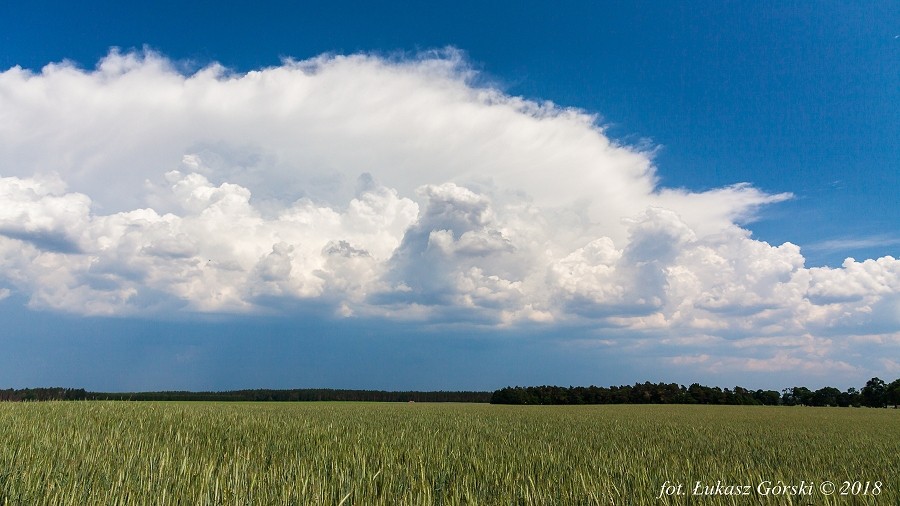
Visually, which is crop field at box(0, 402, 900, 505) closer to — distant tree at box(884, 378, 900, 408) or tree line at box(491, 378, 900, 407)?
tree line at box(491, 378, 900, 407)

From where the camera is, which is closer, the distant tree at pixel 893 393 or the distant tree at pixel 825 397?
the distant tree at pixel 893 393

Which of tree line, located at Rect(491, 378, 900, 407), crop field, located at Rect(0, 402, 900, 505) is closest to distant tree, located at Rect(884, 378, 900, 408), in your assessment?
tree line, located at Rect(491, 378, 900, 407)

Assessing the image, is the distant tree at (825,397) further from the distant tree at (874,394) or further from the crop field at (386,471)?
→ the crop field at (386,471)

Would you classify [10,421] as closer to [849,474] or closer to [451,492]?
[451,492]

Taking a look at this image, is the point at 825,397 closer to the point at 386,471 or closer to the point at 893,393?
the point at 893,393

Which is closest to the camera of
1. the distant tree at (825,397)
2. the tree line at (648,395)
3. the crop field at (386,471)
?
the crop field at (386,471)

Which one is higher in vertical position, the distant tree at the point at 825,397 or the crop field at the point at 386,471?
the crop field at the point at 386,471

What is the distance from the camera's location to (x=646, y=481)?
7434 mm

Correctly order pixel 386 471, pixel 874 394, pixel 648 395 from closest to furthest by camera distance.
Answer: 1. pixel 386 471
2. pixel 648 395
3. pixel 874 394

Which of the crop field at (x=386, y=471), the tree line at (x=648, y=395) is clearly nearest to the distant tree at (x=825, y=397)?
the tree line at (x=648, y=395)

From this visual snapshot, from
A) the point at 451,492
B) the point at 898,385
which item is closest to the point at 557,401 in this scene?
the point at 898,385

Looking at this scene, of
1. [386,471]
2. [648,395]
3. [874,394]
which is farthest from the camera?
[874,394]

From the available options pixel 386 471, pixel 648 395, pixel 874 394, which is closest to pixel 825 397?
pixel 874 394

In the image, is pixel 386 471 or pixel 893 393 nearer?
pixel 386 471
